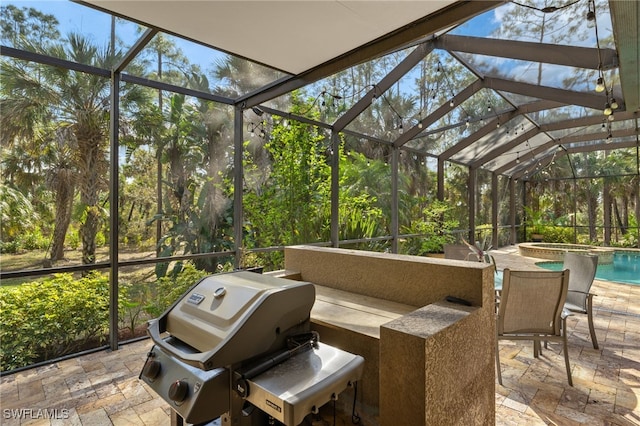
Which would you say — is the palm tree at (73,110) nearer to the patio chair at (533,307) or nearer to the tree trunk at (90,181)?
the tree trunk at (90,181)

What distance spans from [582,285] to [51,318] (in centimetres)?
571

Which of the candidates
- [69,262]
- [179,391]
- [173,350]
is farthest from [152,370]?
[69,262]

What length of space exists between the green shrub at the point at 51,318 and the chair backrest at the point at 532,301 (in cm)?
422

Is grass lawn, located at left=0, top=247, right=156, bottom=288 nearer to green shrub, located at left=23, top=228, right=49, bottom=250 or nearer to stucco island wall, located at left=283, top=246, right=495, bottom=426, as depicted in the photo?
green shrub, located at left=23, top=228, right=49, bottom=250

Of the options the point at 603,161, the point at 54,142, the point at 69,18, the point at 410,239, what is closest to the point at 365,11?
the point at 69,18

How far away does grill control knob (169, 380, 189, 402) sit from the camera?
1146 mm

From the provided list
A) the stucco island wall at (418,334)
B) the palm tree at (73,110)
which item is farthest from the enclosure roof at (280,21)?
the stucco island wall at (418,334)

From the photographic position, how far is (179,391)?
1.15m

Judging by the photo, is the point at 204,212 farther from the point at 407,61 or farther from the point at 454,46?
the point at 454,46

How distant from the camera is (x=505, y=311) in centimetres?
276

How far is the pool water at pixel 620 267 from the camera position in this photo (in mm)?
8567

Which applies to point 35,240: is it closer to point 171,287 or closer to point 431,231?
point 171,287

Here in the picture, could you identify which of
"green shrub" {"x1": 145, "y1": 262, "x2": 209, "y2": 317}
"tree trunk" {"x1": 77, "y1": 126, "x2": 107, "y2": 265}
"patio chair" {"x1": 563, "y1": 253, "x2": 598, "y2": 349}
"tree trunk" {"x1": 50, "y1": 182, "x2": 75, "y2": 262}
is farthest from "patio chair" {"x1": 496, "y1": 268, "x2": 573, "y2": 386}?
"tree trunk" {"x1": 50, "y1": 182, "x2": 75, "y2": 262}

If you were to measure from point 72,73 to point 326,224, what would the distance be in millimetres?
4155
